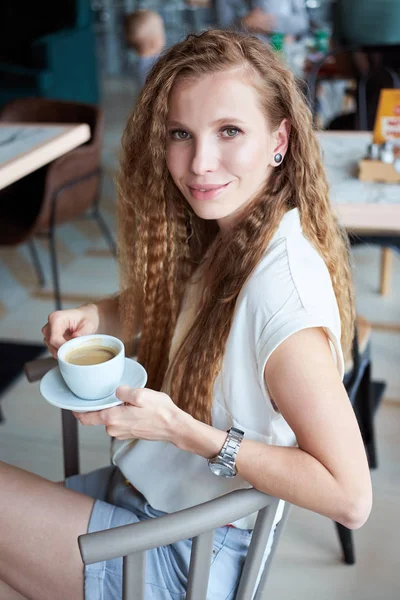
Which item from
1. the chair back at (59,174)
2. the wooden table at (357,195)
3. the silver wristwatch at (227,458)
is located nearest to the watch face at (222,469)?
the silver wristwatch at (227,458)

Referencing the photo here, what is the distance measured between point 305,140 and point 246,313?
302 millimetres

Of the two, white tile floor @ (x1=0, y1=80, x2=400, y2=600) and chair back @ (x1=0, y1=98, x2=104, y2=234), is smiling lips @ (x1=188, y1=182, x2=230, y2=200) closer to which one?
white tile floor @ (x1=0, y1=80, x2=400, y2=600)

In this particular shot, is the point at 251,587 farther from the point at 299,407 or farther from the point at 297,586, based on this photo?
the point at 297,586

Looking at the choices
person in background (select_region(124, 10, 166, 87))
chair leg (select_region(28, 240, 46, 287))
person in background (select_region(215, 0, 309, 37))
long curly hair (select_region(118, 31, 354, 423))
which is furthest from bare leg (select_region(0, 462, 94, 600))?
person in background (select_region(215, 0, 309, 37))

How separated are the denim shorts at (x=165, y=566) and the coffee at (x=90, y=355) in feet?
0.76

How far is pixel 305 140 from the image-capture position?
1076 millimetres

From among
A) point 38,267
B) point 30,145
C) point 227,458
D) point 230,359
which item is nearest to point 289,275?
point 230,359

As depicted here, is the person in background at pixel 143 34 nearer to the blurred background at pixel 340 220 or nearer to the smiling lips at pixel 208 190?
the blurred background at pixel 340 220

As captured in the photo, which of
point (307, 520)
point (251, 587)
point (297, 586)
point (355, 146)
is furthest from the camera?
point (355, 146)

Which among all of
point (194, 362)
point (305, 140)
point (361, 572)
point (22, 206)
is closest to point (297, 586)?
point (361, 572)

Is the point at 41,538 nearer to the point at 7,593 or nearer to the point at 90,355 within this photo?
the point at 7,593

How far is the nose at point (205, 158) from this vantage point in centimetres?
101

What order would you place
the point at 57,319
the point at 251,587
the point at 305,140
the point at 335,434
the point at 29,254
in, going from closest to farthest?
the point at 335,434 → the point at 251,587 → the point at 305,140 → the point at 57,319 → the point at 29,254

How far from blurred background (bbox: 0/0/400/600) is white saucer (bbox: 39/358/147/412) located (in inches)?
21.4
